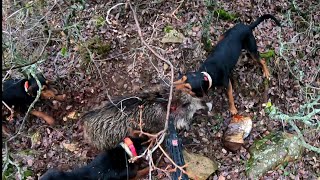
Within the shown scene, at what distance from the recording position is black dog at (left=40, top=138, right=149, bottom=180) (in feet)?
17.7

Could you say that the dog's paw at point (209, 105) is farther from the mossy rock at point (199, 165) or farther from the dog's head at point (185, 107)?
the mossy rock at point (199, 165)

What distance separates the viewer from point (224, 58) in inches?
251

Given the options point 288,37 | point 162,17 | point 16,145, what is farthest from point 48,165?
point 288,37

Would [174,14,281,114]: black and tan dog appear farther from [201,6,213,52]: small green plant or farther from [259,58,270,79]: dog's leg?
[201,6,213,52]: small green plant

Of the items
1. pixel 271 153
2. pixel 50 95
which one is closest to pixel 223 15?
pixel 271 153

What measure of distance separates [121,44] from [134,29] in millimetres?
422

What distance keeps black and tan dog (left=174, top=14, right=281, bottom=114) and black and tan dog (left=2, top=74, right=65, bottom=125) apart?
7.48 feet

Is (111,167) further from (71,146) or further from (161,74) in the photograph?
(161,74)

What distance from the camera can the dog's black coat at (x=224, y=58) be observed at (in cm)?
586

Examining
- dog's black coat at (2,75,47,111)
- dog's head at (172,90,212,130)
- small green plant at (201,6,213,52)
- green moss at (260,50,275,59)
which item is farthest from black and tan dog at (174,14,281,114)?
dog's black coat at (2,75,47,111)

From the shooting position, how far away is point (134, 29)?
734 centimetres

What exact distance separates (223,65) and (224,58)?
0.13m

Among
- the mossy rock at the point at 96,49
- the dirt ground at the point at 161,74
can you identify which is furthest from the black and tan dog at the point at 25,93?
the mossy rock at the point at 96,49

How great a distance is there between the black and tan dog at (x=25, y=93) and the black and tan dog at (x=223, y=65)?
2280mm
